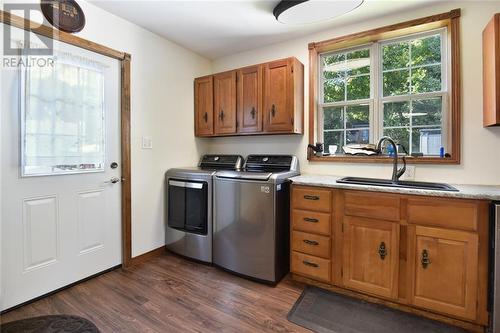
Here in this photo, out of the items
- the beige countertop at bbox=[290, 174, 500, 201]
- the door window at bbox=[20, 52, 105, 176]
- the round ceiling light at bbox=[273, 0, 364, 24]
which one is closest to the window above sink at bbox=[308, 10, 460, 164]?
the beige countertop at bbox=[290, 174, 500, 201]

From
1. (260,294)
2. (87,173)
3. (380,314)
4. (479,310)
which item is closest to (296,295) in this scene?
(260,294)

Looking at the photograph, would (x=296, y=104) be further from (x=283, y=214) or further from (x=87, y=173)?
(x=87, y=173)

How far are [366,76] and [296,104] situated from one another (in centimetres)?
77

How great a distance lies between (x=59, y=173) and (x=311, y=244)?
217cm

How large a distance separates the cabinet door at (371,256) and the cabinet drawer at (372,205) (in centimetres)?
5

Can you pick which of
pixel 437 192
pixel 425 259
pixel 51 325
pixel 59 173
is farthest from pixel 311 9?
pixel 51 325

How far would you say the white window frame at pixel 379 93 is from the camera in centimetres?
221

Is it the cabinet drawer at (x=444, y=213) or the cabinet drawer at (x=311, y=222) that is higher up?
the cabinet drawer at (x=444, y=213)

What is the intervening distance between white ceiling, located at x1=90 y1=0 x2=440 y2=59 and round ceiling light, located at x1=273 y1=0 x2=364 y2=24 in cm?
15

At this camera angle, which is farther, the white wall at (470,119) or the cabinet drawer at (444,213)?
the white wall at (470,119)

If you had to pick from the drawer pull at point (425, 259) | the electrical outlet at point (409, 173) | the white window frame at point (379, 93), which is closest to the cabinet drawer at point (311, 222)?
the drawer pull at point (425, 259)

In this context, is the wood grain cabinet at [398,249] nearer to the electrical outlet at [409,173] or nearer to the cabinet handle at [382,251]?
the cabinet handle at [382,251]

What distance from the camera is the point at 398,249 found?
1812mm

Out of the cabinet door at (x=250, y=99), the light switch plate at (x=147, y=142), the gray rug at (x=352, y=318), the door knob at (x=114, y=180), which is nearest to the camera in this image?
the gray rug at (x=352, y=318)
